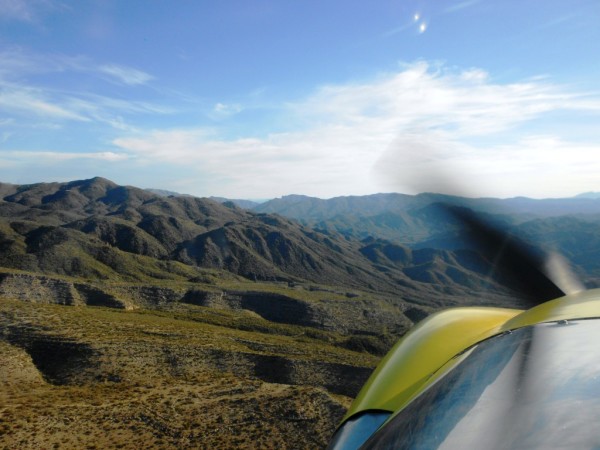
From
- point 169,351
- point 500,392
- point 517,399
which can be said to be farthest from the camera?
point 169,351

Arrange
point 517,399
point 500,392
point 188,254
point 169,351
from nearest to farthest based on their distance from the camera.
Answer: point 517,399
point 500,392
point 169,351
point 188,254

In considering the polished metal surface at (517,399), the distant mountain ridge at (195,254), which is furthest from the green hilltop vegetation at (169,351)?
the polished metal surface at (517,399)

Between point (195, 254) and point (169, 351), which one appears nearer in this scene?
point (169, 351)

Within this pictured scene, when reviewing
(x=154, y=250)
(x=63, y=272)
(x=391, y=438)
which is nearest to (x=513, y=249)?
(x=391, y=438)

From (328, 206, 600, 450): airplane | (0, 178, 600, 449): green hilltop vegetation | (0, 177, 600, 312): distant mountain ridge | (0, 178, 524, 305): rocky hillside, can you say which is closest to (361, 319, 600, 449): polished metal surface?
(328, 206, 600, 450): airplane

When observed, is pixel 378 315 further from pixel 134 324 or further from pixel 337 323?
pixel 134 324

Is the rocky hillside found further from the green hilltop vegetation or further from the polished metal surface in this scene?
the polished metal surface

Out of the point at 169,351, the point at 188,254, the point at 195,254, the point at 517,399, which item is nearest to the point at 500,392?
the point at 517,399

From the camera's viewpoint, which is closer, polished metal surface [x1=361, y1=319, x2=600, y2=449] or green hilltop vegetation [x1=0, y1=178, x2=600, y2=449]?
polished metal surface [x1=361, y1=319, x2=600, y2=449]

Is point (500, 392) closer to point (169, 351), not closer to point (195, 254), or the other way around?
point (169, 351)
